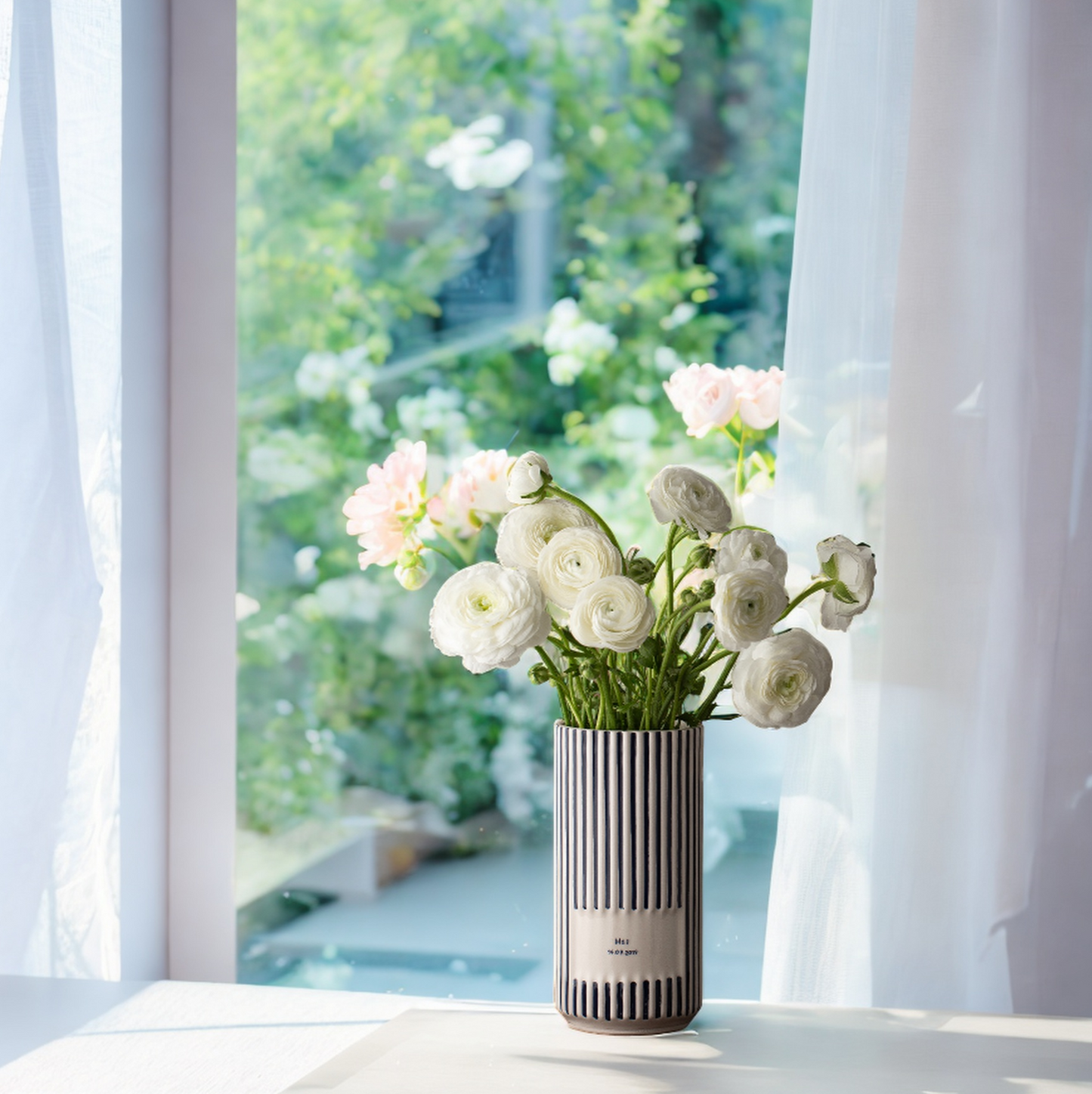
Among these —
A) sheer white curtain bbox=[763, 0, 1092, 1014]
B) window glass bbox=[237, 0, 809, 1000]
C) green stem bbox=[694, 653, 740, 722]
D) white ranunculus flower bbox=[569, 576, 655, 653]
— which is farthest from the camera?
window glass bbox=[237, 0, 809, 1000]

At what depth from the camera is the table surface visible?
1.09m

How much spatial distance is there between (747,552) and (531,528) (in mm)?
188

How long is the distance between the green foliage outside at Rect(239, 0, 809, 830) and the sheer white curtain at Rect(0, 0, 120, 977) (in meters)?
0.19

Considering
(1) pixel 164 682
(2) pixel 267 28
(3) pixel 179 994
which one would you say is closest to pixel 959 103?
(2) pixel 267 28

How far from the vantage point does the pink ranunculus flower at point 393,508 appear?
3.93 ft

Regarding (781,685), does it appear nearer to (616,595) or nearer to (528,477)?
(616,595)

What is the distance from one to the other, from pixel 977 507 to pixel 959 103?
0.43 meters

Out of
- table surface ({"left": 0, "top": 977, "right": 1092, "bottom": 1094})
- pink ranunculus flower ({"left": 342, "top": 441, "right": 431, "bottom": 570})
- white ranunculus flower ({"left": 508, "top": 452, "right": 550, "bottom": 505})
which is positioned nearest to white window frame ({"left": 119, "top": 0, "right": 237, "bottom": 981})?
table surface ({"left": 0, "top": 977, "right": 1092, "bottom": 1094})

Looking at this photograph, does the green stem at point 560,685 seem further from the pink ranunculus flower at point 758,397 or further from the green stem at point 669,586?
the pink ranunculus flower at point 758,397

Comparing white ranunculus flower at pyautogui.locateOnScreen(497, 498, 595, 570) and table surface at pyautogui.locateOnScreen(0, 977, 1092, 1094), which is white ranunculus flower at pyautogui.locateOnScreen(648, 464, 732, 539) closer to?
white ranunculus flower at pyautogui.locateOnScreen(497, 498, 595, 570)

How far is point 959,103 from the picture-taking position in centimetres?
141

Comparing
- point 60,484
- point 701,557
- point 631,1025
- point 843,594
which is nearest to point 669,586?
point 701,557

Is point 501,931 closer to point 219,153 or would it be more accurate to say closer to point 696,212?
point 696,212

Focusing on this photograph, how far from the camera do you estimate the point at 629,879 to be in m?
1.16
